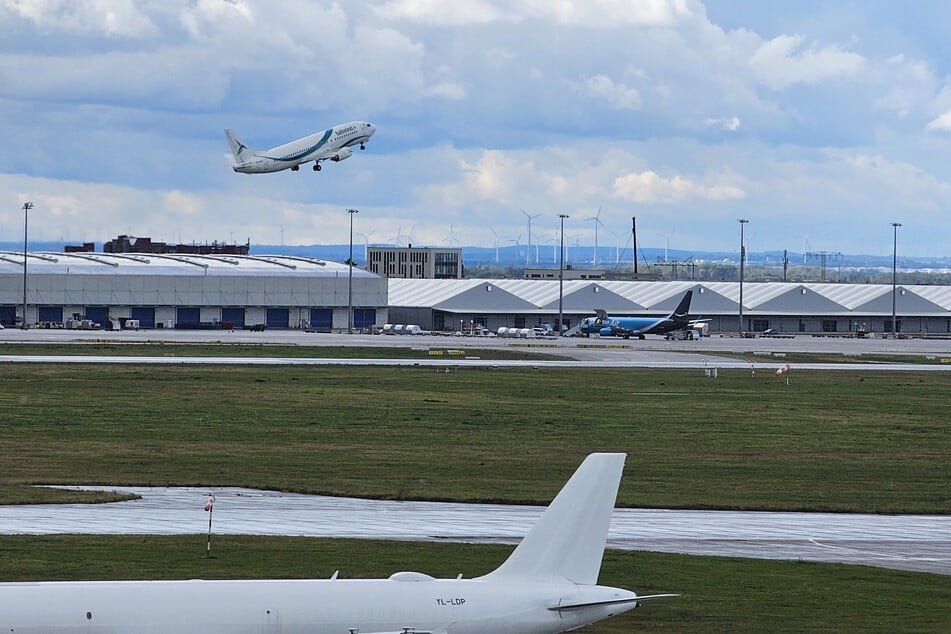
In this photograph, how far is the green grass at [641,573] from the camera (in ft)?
118

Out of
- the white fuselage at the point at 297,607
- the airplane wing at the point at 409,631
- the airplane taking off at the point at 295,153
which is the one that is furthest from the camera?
the airplane taking off at the point at 295,153

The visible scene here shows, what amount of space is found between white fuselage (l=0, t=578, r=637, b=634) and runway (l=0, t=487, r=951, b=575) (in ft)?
73.6

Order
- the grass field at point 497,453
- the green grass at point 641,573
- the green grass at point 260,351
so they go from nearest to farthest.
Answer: the green grass at point 641,573 → the grass field at point 497,453 → the green grass at point 260,351

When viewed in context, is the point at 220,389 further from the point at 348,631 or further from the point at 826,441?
the point at 348,631

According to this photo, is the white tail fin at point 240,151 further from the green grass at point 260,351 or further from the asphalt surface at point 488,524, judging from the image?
the asphalt surface at point 488,524

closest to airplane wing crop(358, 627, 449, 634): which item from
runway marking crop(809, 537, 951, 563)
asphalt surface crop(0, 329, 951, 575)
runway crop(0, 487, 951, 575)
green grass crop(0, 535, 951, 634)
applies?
green grass crop(0, 535, 951, 634)

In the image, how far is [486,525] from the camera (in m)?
51.0

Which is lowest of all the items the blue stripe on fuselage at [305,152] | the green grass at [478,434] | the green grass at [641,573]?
the green grass at [641,573]

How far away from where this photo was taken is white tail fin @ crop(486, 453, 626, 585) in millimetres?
25125

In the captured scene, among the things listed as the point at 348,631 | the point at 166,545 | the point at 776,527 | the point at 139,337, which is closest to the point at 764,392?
the point at 776,527

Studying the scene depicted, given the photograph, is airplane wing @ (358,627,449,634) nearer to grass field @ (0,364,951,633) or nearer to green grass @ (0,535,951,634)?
green grass @ (0,535,951,634)

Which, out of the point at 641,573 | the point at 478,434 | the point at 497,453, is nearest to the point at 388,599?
the point at 641,573

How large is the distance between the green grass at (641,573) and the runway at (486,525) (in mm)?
2152

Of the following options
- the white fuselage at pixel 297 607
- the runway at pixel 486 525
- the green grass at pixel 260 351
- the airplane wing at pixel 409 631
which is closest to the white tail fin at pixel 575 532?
the white fuselage at pixel 297 607
